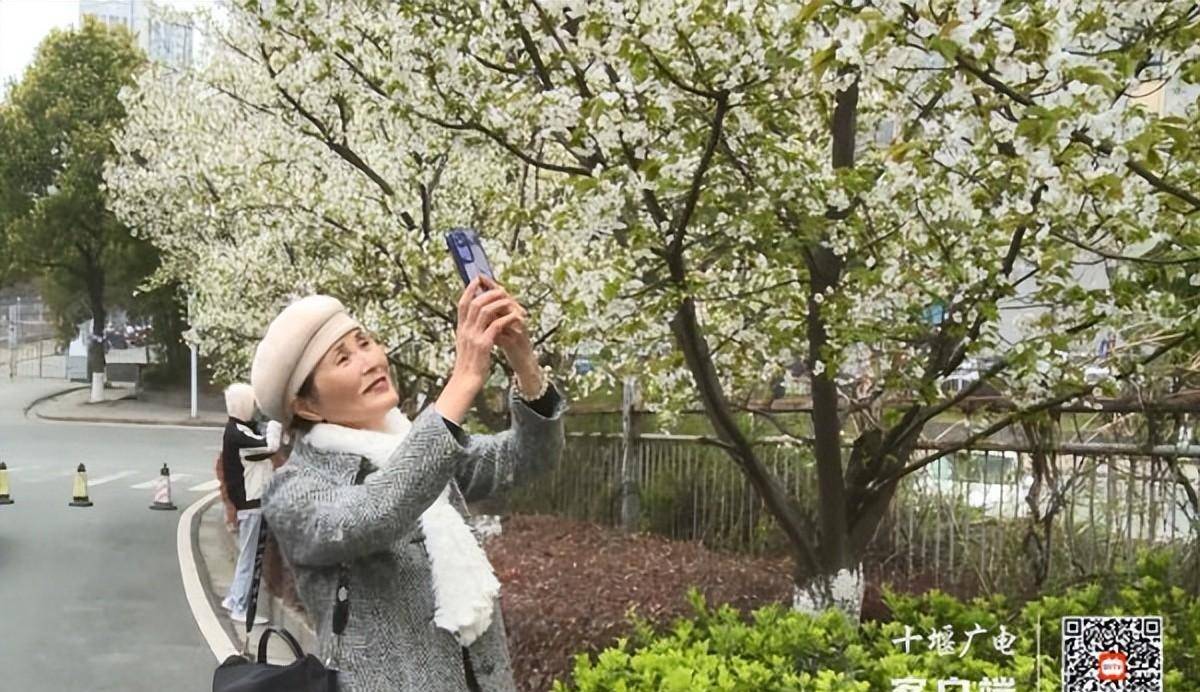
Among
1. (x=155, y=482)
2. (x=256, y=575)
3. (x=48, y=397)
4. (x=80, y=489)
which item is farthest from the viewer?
(x=155, y=482)

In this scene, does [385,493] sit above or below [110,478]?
above

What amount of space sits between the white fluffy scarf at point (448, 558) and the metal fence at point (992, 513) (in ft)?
11.8

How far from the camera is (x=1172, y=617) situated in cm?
399

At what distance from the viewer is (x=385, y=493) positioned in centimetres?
180

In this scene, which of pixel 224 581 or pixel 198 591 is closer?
pixel 198 591

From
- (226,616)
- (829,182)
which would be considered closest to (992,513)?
(829,182)

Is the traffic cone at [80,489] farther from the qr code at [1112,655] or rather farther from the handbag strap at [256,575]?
the qr code at [1112,655]

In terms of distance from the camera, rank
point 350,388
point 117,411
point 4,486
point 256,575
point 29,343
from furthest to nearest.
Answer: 1. point 4,486
2. point 117,411
3. point 29,343
4. point 256,575
5. point 350,388

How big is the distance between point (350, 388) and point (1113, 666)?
221 cm

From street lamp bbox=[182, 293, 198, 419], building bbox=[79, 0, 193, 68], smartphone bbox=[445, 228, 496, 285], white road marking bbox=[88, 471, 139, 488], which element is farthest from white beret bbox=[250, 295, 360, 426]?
white road marking bbox=[88, 471, 139, 488]

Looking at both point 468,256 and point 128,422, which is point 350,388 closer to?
point 468,256

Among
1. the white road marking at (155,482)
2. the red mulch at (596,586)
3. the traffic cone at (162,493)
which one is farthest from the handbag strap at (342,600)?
the white road marking at (155,482)

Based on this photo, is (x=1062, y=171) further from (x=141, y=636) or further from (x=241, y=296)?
(x=241, y=296)

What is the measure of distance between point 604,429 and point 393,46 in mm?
4316
